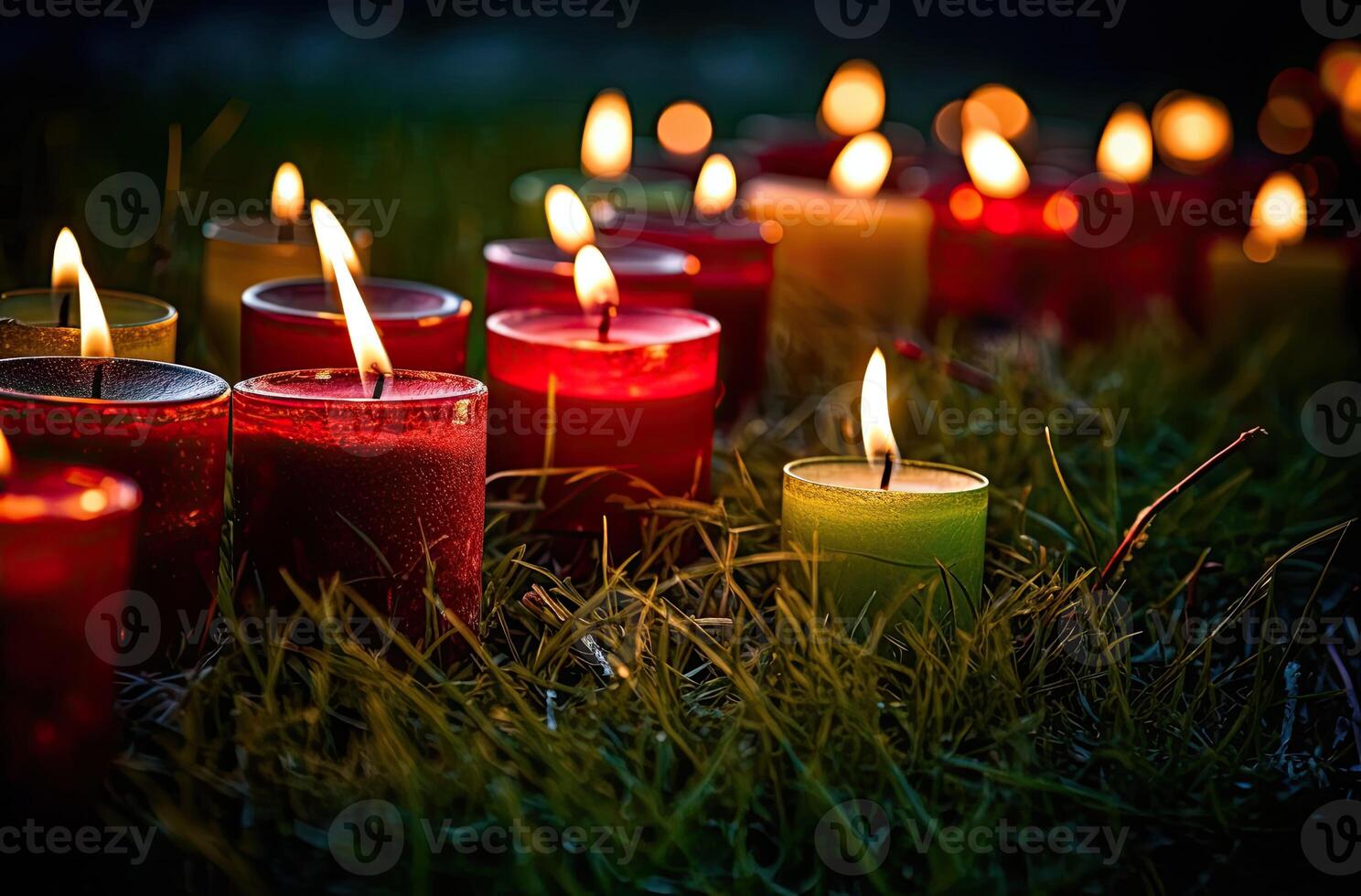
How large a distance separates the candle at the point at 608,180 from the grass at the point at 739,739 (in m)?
0.74

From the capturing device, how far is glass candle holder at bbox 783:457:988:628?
88 cm

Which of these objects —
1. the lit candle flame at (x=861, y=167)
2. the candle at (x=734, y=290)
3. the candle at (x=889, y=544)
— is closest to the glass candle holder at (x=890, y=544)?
the candle at (x=889, y=544)

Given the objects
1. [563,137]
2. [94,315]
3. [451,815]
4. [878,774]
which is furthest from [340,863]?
[563,137]

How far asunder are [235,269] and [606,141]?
0.68 m

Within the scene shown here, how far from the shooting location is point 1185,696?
903mm

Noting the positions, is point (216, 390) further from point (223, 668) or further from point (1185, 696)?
point (1185, 696)

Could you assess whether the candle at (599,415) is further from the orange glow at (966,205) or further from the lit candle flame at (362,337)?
the orange glow at (966,205)

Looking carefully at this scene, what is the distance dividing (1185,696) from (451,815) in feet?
1.64
